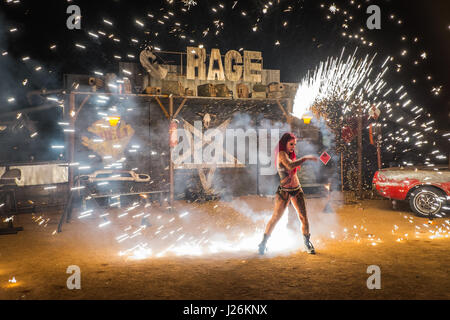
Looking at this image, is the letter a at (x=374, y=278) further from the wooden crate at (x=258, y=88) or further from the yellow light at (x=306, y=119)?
the wooden crate at (x=258, y=88)

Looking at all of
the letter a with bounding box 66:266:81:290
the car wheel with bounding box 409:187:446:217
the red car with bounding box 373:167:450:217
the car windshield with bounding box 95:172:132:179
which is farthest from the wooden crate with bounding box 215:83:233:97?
the letter a with bounding box 66:266:81:290

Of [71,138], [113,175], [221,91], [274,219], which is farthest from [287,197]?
[113,175]

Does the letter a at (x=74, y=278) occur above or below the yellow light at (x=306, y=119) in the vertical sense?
below

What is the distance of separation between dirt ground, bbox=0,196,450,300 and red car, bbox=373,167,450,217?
49 cm

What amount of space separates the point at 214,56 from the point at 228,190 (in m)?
7.63

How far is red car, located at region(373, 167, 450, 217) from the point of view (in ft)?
28.5

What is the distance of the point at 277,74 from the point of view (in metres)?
17.8

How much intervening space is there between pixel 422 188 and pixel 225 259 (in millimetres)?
7089

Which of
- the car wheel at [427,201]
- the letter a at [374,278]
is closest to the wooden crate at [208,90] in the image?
the car wheel at [427,201]

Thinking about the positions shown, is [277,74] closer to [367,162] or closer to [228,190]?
[367,162]

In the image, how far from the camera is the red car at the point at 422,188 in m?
8.68

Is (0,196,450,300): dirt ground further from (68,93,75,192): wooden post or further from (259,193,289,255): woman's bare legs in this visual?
(68,93,75,192): wooden post

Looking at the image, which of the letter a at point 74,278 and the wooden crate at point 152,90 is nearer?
the letter a at point 74,278

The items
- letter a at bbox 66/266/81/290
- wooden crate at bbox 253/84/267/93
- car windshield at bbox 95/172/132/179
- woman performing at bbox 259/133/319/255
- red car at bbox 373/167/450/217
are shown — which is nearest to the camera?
letter a at bbox 66/266/81/290
